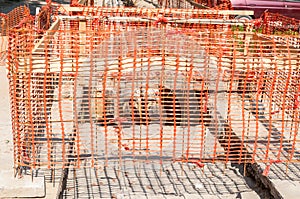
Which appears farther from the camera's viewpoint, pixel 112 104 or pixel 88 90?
pixel 112 104

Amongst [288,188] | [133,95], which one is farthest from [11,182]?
[288,188]

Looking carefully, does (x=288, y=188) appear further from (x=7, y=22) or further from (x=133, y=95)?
(x=7, y=22)

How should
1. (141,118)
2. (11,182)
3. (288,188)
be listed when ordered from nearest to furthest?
(11,182)
(288,188)
(141,118)

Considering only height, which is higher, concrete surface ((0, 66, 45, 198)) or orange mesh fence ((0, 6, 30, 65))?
orange mesh fence ((0, 6, 30, 65))

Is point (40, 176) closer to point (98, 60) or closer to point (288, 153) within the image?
point (98, 60)

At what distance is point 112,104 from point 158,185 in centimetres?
109

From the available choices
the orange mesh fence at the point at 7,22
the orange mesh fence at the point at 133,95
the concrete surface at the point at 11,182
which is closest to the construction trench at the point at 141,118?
the orange mesh fence at the point at 133,95

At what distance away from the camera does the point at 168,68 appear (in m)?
5.37

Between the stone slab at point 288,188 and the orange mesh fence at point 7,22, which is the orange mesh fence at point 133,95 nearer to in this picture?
the stone slab at point 288,188

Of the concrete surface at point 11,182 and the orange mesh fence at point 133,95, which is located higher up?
the orange mesh fence at point 133,95

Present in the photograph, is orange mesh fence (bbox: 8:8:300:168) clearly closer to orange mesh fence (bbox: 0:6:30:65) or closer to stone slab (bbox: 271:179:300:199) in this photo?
stone slab (bbox: 271:179:300:199)

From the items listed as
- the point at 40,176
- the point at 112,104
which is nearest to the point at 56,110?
the point at 112,104

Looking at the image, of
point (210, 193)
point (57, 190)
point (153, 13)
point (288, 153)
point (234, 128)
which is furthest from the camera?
point (153, 13)

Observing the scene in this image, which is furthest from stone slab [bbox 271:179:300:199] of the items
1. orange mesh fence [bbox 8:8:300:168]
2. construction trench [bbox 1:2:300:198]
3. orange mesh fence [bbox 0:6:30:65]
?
orange mesh fence [bbox 0:6:30:65]
